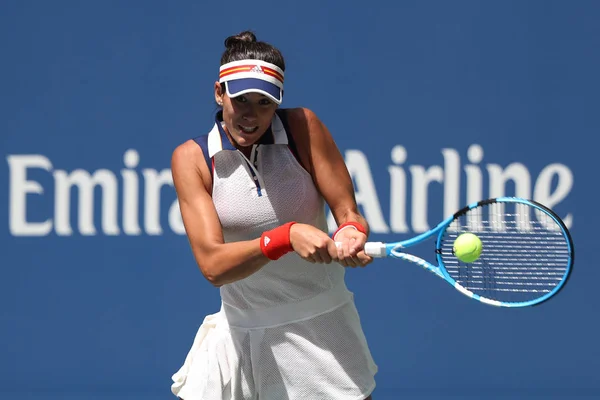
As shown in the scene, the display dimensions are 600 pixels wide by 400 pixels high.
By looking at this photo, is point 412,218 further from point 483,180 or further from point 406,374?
point 406,374

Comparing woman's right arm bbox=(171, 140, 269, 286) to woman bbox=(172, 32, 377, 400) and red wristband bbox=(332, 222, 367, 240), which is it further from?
red wristband bbox=(332, 222, 367, 240)

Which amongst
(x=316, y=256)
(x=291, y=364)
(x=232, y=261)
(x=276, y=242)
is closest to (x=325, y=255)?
(x=316, y=256)

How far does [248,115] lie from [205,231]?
319 mm

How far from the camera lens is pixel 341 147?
4242mm

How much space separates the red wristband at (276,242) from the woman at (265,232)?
6 cm

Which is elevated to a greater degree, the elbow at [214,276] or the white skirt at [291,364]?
the elbow at [214,276]

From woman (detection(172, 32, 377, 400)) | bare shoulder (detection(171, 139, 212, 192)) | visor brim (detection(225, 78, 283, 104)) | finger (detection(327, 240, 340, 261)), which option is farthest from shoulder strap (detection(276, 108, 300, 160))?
finger (detection(327, 240, 340, 261))

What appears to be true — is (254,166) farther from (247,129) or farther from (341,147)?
(341,147)

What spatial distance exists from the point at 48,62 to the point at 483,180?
6.34ft

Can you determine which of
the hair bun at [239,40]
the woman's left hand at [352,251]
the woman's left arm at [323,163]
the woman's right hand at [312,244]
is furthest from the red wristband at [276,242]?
the hair bun at [239,40]

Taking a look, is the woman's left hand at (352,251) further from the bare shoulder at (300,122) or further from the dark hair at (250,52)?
the dark hair at (250,52)

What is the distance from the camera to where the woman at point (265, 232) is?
257 centimetres

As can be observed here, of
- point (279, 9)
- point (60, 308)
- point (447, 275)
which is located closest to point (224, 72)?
point (447, 275)

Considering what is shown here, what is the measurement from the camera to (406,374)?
169 inches
